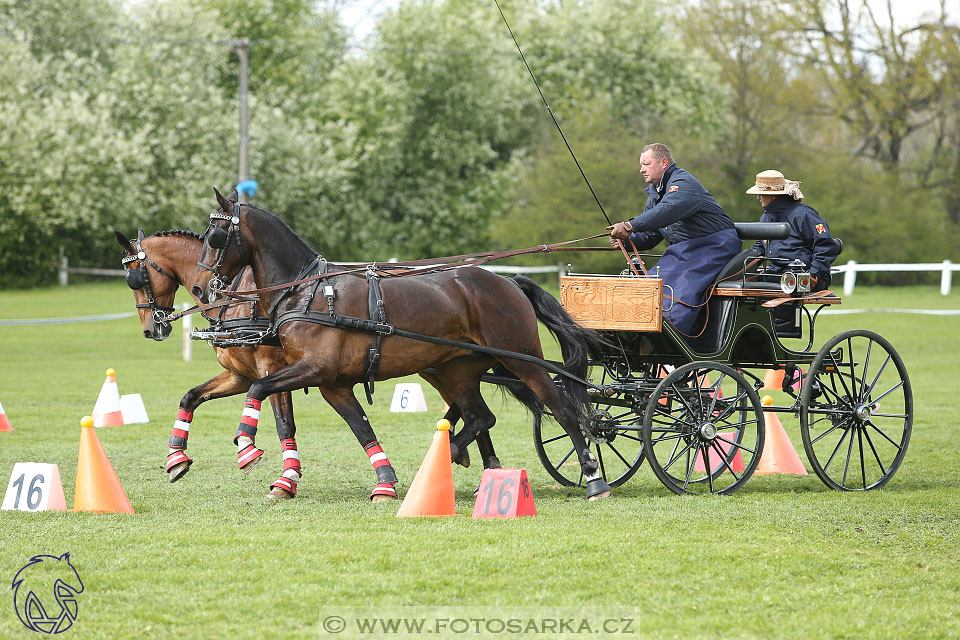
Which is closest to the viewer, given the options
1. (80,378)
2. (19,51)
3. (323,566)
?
(323,566)

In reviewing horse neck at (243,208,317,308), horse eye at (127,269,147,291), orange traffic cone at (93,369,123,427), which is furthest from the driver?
orange traffic cone at (93,369,123,427)

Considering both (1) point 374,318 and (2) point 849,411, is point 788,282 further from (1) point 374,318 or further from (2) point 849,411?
(1) point 374,318

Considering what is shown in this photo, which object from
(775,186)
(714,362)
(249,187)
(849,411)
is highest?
(249,187)

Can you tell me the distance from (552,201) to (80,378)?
16.7m

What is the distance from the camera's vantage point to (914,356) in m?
17.6

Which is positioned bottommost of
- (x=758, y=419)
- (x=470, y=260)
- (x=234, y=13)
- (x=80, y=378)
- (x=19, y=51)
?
(x=80, y=378)

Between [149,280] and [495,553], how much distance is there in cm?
377

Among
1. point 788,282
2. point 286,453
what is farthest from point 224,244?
point 788,282

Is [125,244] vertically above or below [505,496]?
above

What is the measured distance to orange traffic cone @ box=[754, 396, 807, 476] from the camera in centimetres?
840

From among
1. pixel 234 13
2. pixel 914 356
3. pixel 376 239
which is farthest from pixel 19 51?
pixel 914 356

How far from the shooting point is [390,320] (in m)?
7.12

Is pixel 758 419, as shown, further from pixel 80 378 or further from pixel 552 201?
pixel 552 201

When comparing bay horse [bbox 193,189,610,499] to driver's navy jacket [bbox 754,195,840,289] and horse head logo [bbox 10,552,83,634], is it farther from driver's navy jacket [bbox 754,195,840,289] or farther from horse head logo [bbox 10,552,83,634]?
horse head logo [bbox 10,552,83,634]
